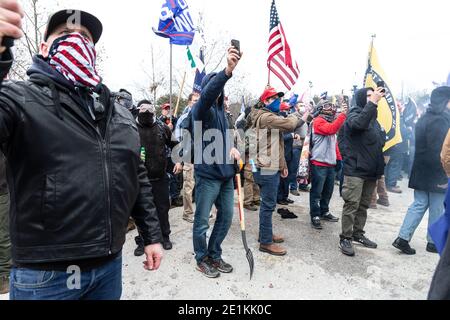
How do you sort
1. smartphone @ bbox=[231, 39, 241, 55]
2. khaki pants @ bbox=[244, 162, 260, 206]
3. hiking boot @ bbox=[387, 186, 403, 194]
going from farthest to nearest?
hiking boot @ bbox=[387, 186, 403, 194], khaki pants @ bbox=[244, 162, 260, 206], smartphone @ bbox=[231, 39, 241, 55]

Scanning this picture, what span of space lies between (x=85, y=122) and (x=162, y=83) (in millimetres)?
22711

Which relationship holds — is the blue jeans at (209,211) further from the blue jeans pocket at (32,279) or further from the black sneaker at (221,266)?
the blue jeans pocket at (32,279)

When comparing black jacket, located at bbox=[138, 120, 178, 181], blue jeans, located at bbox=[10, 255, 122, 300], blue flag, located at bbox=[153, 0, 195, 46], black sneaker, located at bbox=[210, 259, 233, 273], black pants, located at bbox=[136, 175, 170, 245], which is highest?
blue flag, located at bbox=[153, 0, 195, 46]

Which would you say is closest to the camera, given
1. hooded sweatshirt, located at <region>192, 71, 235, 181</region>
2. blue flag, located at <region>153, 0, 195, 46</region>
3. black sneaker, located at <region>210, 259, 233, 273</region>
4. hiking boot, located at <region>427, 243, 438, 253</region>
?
Result: hooded sweatshirt, located at <region>192, 71, 235, 181</region>

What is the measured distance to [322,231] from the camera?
202 inches

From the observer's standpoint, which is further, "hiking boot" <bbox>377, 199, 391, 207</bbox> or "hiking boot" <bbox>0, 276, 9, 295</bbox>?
"hiking boot" <bbox>377, 199, 391, 207</bbox>

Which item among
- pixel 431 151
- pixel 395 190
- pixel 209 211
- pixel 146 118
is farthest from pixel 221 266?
pixel 395 190

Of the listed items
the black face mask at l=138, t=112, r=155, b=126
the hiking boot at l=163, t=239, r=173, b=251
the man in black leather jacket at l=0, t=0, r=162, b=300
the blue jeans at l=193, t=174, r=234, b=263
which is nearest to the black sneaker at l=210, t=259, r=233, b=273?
the blue jeans at l=193, t=174, r=234, b=263

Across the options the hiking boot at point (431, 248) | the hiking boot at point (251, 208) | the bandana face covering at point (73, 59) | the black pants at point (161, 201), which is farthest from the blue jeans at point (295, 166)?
the bandana face covering at point (73, 59)

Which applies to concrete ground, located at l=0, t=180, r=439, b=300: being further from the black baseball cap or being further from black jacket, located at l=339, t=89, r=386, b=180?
the black baseball cap

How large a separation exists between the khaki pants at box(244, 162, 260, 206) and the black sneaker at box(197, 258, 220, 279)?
2771mm

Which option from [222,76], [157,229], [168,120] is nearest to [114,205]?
[157,229]

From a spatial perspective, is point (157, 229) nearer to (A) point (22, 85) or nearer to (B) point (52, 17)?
(A) point (22, 85)

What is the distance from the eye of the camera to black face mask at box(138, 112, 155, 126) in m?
4.12
